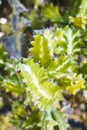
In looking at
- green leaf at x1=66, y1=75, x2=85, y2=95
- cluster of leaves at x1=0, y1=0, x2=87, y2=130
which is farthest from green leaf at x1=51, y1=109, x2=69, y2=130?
green leaf at x1=66, y1=75, x2=85, y2=95

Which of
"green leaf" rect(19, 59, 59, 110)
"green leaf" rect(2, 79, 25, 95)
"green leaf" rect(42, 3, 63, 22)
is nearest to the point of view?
"green leaf" rect(19, 59, 59, 110)

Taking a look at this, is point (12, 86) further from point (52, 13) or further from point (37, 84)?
point (52, 13)

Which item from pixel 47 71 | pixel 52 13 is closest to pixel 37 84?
pixel 47 71

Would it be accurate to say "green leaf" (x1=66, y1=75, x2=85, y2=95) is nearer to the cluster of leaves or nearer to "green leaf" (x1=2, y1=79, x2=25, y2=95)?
the cluster of leaves

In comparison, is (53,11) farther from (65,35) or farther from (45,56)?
(45,56)

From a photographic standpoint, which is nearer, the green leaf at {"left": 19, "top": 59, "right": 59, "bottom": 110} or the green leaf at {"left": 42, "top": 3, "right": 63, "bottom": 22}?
the green leaf at {"left": 19, "top": 59, "right": 59, "bottom": 110}

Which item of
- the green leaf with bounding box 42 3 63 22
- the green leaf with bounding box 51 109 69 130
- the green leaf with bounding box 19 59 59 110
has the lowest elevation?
the green leaf with bounding box 51 109 69 130

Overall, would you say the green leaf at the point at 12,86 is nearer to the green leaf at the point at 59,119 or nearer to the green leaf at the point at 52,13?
the green leaf at the point at 59,119

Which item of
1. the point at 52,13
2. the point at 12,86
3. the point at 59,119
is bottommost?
the point at 59,119

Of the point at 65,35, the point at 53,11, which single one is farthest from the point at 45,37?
the point at 53,11
